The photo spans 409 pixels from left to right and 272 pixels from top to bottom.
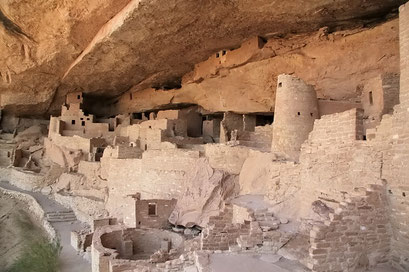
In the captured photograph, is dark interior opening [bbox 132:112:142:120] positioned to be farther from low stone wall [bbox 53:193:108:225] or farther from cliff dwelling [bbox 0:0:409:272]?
low stone wall [bbox 53:193:108:225]

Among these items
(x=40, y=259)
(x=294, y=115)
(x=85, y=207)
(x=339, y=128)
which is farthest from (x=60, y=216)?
(x=339, y=128)

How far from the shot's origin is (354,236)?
537 cm

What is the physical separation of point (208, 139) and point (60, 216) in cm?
703

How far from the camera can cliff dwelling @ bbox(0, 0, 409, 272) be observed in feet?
19.2

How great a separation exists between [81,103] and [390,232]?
59.4ft

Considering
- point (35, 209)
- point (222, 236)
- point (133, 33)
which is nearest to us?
point (222, 236)

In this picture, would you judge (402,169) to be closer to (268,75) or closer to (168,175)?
(168,175)

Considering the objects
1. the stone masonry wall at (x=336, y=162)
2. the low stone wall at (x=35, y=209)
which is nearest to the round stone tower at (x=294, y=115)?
the stone masonry wall at (x=336, y=162)

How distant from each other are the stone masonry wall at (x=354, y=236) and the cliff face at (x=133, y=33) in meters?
→ 6.70

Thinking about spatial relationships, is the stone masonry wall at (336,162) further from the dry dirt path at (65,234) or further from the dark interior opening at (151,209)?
the dry dirt path at (65,234)

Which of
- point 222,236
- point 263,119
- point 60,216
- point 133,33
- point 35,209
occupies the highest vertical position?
point 133,33

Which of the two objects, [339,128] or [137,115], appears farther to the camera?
[137,115]

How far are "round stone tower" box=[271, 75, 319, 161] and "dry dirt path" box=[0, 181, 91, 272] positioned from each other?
20.7ft

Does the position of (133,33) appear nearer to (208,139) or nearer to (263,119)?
(208,139)
